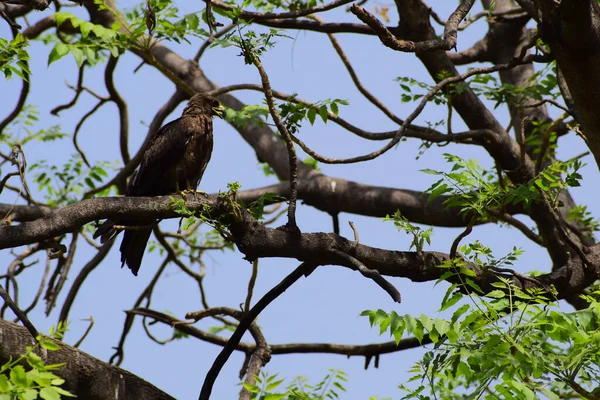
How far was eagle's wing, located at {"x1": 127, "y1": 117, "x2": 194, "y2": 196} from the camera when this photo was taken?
5.86m

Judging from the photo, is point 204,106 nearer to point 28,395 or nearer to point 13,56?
point 13,56

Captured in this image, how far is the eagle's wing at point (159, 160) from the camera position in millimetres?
5855

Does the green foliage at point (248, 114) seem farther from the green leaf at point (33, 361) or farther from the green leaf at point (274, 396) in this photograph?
the green leaf at point (33, 361)

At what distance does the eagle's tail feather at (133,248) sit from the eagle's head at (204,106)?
1.36 m

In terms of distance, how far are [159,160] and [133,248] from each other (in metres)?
0.76

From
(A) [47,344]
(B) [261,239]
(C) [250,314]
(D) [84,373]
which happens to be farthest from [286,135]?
(A) [47,344]

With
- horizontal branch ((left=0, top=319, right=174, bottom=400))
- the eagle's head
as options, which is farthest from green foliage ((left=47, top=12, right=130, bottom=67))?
horizontal branch ((left=0, top=319, right=174, bottom=400))

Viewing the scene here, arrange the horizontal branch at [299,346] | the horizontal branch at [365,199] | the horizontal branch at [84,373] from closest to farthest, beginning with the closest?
the horizontal branch at [84,373] < the horizontal branch at [299,346] < the horizontal branch at [365,199]

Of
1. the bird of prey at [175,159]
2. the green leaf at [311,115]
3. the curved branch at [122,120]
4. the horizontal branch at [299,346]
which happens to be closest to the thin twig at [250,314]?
the green leaf at [311,115]

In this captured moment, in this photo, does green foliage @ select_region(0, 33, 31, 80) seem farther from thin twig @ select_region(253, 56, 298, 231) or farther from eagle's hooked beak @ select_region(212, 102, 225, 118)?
eagle's hooked beak @ select_region(212, 102, 225, 118)

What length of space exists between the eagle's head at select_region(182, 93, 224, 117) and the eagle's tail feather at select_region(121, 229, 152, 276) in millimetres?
1355

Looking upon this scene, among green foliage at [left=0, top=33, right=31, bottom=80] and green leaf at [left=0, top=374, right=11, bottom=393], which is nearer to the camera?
green leaf at [left=0, top=374, right=11, bottom=393]

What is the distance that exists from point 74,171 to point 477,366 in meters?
5.92

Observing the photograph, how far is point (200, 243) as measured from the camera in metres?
8.63
